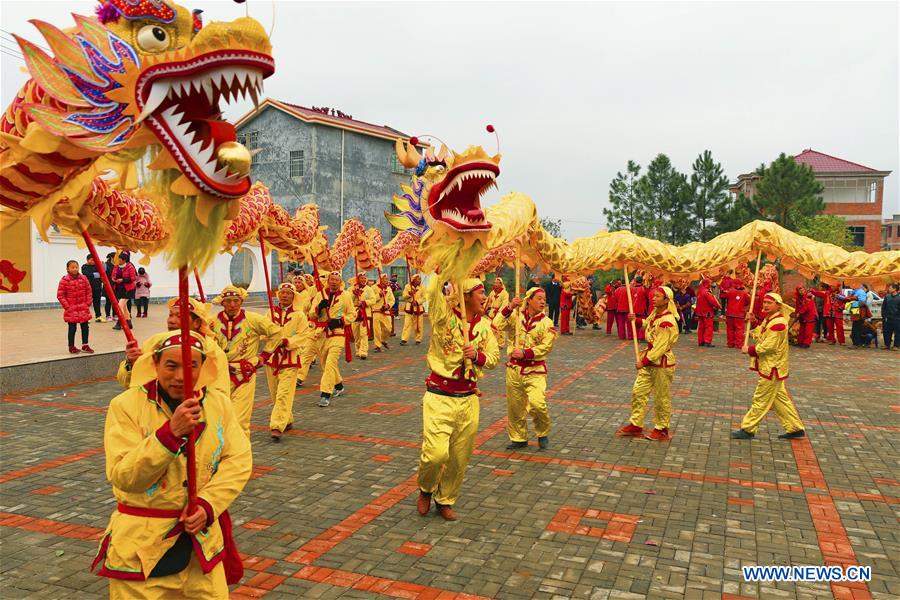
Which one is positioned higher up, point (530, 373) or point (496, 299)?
point (496, 299)

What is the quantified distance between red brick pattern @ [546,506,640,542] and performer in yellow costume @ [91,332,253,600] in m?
3.06

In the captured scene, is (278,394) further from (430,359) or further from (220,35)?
(220,35)

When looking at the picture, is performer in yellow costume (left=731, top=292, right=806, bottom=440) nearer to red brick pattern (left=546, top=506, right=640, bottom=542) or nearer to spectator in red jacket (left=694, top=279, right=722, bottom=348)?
red brick pattern (left=546, top=506, right=640, bottom=542)

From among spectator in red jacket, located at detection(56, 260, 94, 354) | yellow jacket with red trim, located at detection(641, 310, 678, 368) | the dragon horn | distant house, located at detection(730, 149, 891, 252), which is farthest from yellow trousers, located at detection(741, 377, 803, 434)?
distant house, located at detection(730, 149, 891, 252)

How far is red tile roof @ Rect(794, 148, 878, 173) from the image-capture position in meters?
43.1

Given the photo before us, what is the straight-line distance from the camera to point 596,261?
11305 mm

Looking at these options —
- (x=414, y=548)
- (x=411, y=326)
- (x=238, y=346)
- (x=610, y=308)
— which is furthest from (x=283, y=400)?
(x=610, y=308)

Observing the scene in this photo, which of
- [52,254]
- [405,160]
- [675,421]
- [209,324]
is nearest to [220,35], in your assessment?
[405,160]

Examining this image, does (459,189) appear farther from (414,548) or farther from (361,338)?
(361,338)

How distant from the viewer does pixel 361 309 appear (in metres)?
14.9

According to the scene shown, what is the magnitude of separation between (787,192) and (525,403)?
2930 centimetres

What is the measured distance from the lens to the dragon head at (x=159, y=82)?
2.75 m

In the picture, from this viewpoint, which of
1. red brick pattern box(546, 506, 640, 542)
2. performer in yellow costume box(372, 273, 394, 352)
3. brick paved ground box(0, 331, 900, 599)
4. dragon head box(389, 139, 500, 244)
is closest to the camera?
brick paved ground box(0, 331, 900, 599)

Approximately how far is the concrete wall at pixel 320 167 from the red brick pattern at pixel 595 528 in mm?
28079
